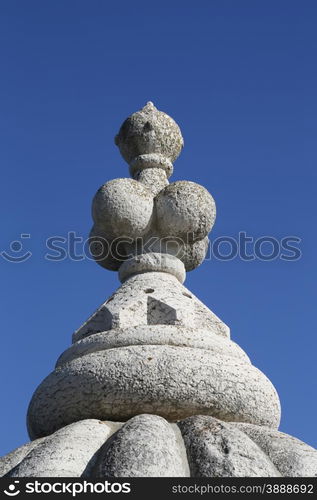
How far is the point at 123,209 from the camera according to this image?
5676 mm

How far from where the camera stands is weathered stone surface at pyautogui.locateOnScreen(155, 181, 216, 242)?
574 centimetres

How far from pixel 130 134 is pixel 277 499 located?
403 centimetres

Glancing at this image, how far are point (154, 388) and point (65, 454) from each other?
782mm

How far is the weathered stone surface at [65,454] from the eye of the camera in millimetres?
3494

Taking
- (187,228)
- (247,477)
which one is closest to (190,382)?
(247,477)

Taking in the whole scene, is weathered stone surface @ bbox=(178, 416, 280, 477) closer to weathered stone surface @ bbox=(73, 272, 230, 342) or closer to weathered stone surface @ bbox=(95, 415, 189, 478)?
weathered stone surface @ bbox=(95, 415, 189, 478)

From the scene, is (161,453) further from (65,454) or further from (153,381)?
(153,381)

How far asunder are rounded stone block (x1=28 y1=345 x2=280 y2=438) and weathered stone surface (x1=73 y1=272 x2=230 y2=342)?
1.50 ft

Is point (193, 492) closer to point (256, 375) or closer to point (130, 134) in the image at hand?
point (256, 375)

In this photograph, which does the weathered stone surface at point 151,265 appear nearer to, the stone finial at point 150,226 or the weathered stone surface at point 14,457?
the stone finial at point 150,226

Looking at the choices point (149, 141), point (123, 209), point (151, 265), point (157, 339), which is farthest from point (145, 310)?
point (149, 141)

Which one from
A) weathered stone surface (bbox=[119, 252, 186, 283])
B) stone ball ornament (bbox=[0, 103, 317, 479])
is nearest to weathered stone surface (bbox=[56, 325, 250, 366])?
stone ball ornament (bbox=[0, 103, 317, 479])

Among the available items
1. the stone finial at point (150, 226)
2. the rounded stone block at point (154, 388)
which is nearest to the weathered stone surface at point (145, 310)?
the stone finial at point (150, 226)

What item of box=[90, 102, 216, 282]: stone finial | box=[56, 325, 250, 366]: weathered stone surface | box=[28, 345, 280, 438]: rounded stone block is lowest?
box=[28, 345, 280, 438]: rounded stone block
